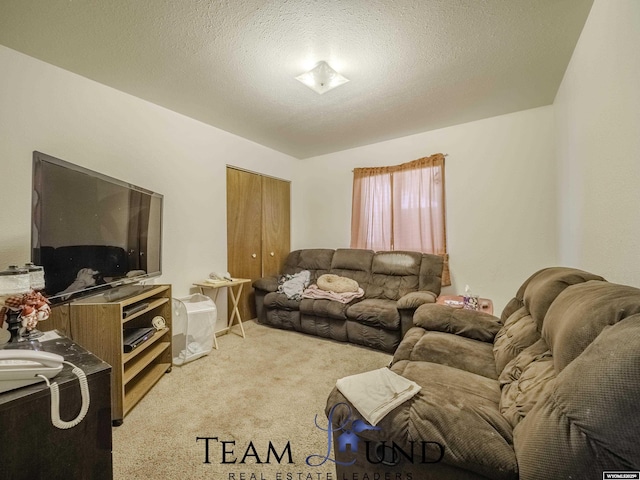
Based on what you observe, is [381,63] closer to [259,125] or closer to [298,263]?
[259,125]

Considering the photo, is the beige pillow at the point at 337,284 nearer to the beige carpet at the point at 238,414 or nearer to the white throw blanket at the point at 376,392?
the beige carpet at the point at 238,414

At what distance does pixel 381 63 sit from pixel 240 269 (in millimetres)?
2783

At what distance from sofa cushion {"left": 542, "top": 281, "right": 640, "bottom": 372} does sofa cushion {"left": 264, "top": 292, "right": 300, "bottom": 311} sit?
2.49m

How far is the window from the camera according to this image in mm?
3291

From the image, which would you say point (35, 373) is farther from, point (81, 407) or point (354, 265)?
point (354, 265)

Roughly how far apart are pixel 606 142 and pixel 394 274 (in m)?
2.18

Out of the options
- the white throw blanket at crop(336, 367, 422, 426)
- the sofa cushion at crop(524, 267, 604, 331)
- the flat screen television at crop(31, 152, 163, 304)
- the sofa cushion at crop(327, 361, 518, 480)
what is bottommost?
the sofa cushion at crop(327, 361, 518, 480)

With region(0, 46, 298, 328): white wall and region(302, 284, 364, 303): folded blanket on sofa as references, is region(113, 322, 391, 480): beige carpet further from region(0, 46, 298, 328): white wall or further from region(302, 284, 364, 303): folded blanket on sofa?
region(0, 46, 298, 328): white wall

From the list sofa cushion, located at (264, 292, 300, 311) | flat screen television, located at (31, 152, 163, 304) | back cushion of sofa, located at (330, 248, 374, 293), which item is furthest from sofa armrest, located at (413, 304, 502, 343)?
flat screen television, located at (31, 152, 163, 304)

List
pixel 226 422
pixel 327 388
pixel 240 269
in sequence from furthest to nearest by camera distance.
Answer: pixel 240 269
pixel 327 388
pixel 226 422

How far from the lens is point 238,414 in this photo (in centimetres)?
171

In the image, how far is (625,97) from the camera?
3.90ft

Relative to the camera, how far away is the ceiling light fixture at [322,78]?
6.77 feet

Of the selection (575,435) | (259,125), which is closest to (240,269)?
(259,125)
